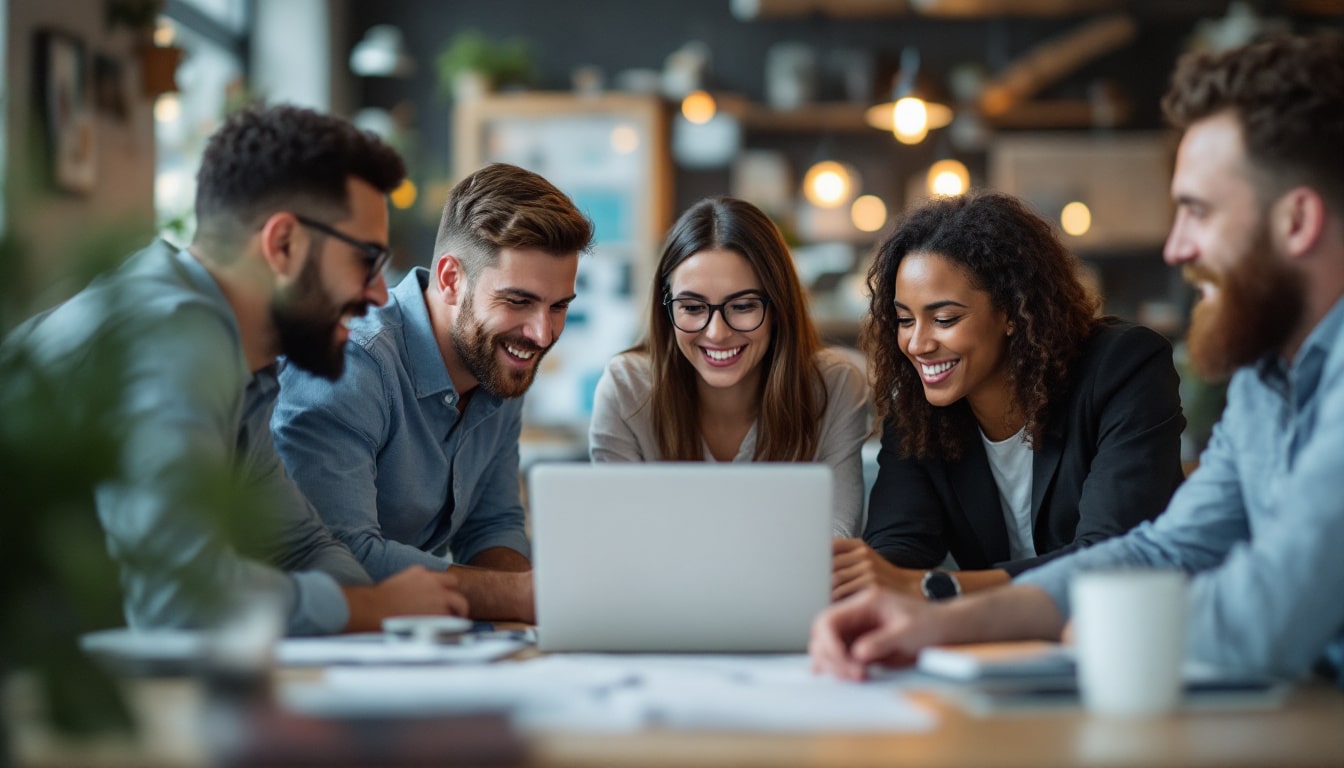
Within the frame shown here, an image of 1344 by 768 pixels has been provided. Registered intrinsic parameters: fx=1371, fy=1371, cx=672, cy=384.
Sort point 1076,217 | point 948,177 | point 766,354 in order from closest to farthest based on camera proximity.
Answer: point 766,354
point 948,177
point 1076,217

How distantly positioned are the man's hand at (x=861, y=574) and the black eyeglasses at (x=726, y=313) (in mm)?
743

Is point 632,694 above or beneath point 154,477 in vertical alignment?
beneath

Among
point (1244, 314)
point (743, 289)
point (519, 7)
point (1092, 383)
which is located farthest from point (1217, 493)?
point (519, 7)

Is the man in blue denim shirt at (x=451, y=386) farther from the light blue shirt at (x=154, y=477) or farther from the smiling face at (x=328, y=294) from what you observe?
the light blue shirt at (x=154, y=477)

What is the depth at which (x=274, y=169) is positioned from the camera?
71.4 inches

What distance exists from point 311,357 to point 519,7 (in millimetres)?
5576

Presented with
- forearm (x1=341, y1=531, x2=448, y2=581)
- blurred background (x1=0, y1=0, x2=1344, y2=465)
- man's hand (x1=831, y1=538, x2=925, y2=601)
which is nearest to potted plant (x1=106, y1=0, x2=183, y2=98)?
blurred background (x1=0, y1=0, x2=1344, y2=465)

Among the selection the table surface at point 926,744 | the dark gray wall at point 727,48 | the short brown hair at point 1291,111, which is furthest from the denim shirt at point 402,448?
the dark gray wall at point 727,48

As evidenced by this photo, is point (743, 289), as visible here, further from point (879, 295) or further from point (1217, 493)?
point (1217, 493)

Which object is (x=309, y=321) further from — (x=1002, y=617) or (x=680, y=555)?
(x=1002, y=617)

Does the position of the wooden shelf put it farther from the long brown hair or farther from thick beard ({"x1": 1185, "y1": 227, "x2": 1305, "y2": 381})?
thick beard ({"x1": 1185, "y1": 227, "x2": 1305, "y2": 381})

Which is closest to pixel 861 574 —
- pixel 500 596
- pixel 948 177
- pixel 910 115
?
pixel 500 596

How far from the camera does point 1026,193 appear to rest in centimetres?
668

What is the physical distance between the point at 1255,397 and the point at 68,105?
3770 mm
